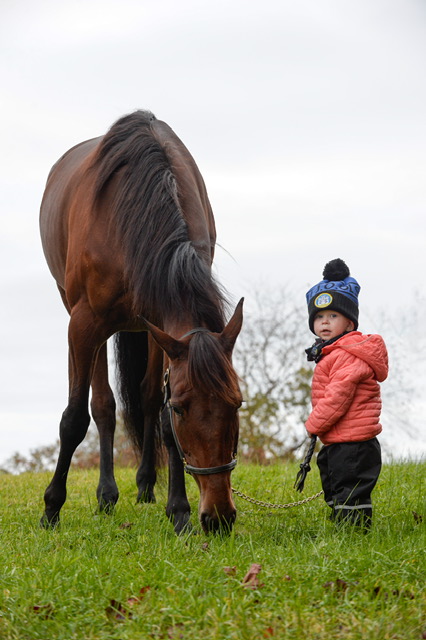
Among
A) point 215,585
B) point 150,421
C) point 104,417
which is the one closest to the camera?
point 215,585

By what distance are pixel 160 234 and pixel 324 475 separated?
5.91ft

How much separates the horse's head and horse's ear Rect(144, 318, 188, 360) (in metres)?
0.09

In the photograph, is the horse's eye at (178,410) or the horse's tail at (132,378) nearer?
the horse's eye at (178,410)

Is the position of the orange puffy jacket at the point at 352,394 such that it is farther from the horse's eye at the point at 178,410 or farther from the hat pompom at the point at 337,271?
the horse's eye at the point at 178,410

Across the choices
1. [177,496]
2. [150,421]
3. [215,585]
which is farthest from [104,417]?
[215,585]

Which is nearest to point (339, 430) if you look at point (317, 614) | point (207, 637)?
Result: point (317, 614)

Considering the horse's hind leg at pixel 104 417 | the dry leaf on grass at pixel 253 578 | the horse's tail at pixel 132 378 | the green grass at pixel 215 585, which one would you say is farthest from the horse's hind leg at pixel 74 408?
the dry leaf on grass at pixel 253 578

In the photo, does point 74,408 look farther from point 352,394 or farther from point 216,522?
point 352,394

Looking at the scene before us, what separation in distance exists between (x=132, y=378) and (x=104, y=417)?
1.79 ft

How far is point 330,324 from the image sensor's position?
461cm

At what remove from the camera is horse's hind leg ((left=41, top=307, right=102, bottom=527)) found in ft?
17.3

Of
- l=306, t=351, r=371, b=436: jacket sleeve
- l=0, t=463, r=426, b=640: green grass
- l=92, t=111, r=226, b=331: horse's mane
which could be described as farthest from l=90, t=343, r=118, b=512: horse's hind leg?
l=306, t=351, r=371, b=436: jacket sleeve

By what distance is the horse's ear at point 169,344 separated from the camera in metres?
4.03

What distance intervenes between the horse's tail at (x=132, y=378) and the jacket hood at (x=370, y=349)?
9.10ft
